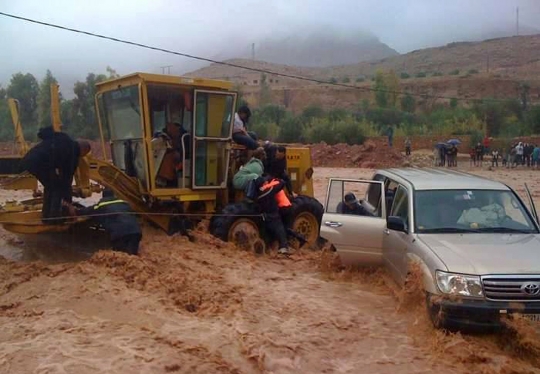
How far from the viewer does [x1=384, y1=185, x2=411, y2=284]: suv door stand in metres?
7.54

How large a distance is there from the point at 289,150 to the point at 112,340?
711 centimetres

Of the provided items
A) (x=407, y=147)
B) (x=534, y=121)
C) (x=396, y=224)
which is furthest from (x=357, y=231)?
(x=534, y=121)

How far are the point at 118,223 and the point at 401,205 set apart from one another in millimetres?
3702

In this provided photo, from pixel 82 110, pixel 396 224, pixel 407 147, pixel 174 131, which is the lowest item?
pixel 396 224

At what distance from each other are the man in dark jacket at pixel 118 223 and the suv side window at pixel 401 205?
3.38 metres

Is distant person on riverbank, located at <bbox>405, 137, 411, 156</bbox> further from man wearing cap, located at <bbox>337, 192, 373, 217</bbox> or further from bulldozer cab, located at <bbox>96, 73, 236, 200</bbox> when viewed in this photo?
man wearing cap, located at <bbox>337, 192, 373, 217</bbox>

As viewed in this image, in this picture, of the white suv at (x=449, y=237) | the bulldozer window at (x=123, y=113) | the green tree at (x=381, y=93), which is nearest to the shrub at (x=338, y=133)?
the green tree at (x=381, y=93)

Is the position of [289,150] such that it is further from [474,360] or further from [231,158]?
[474,360]

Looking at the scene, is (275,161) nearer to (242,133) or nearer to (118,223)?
(242,133)

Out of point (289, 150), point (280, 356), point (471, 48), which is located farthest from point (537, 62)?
point (280, 356)

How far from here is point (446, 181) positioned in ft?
27.3

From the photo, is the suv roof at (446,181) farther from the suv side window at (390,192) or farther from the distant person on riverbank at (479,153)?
the distant person on riverbank at (479,153)

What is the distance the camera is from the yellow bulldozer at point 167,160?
10.3 metres

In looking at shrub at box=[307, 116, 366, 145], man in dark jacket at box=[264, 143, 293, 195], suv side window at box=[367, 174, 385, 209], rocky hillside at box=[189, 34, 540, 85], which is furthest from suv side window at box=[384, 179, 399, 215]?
rocky hillside at box=[189, 34, 540, 85]
